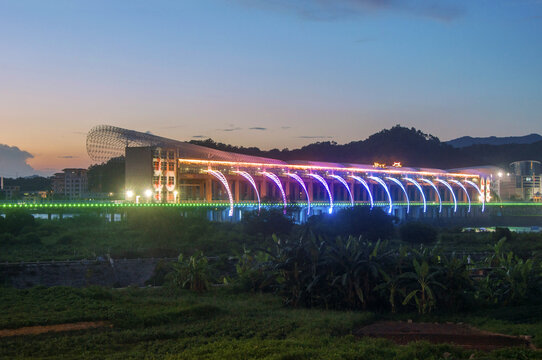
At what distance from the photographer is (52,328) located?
1429 cm

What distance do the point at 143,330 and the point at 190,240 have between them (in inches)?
1335

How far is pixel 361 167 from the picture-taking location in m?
99.4

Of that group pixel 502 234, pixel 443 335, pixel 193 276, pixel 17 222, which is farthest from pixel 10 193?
pixel 443 335

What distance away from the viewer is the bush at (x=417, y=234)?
185ft

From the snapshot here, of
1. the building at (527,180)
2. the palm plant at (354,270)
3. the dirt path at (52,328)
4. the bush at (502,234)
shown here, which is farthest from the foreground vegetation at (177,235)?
the building at (527,180)

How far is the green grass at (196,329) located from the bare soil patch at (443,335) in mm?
502

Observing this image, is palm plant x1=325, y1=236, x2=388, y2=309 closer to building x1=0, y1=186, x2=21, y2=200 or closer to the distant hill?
building x1=0, y1=186, x2=21, y2=200

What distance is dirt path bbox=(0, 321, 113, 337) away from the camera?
1373 cm

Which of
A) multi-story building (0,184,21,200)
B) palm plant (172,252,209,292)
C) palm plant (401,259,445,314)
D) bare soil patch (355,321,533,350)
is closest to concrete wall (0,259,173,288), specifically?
palm plant (172,252,209,292)

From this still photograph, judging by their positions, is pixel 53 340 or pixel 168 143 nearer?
pixel 53 340

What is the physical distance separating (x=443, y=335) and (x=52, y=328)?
30.0 ft

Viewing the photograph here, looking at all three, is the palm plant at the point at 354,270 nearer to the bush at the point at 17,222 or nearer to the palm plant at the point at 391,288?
the palm plant at the point at 391,288

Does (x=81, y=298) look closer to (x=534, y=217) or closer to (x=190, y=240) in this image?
(x=190, y=240)

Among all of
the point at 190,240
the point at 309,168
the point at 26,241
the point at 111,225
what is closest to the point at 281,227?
the point at 190,240
